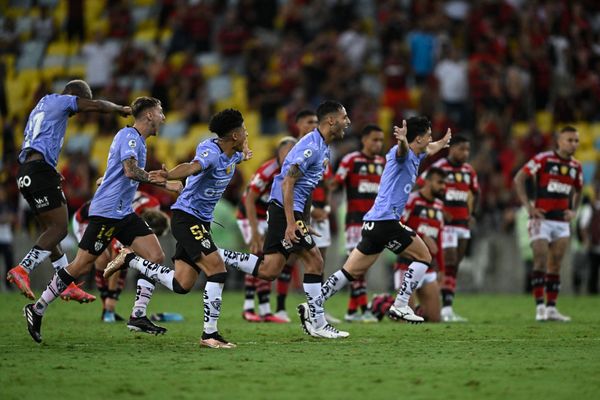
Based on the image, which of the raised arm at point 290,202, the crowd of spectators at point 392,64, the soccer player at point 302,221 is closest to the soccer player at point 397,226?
the soccer player at point 302,221

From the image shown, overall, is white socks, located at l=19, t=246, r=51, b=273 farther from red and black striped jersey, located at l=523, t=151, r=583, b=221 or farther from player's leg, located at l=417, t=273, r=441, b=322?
red and black striped jersey, located at l=523, t=151, r=583, b=221

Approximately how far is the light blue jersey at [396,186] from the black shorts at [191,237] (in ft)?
8.17

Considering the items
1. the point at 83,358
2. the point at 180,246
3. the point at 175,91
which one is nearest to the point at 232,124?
the point at 180,246

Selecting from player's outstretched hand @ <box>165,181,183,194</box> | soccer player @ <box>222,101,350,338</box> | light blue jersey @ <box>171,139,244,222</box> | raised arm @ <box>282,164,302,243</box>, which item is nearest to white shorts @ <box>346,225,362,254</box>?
soccer player @ <box>222,101,350,338</box>

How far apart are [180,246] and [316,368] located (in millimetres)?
2729

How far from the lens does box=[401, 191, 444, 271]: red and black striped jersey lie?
53.5 ft

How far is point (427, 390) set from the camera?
8641 mm

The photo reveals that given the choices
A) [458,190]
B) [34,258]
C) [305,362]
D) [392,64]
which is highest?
[392,64]

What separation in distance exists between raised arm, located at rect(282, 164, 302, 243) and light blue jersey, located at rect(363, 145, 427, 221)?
1.55 metres

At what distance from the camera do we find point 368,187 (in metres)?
16.5

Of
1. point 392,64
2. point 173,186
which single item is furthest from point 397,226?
point 392,64

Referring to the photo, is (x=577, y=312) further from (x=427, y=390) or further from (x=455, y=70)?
(x=427, y=390)

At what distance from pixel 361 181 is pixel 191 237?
16.8 feet

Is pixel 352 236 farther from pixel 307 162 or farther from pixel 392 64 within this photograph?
pixel 392 64
